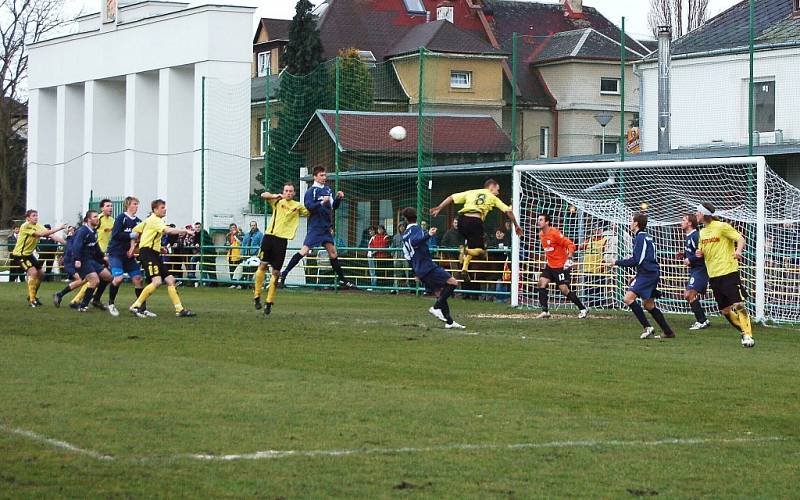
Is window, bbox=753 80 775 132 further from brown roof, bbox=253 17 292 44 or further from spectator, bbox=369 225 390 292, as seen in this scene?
brown roof, bbox=253 17 292 44

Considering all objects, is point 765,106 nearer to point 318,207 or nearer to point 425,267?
point 318,207

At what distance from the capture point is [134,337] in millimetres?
17016

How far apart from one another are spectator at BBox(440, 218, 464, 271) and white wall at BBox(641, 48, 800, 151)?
613 centimetres

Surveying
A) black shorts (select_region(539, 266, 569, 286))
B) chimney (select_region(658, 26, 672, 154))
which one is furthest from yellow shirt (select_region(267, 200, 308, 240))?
chimney (select_region(658, 26, 672, 154))

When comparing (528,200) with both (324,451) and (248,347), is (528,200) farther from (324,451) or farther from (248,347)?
(324,451)

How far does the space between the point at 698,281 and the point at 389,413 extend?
10.7 m

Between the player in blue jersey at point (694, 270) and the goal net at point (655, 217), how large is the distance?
139cm

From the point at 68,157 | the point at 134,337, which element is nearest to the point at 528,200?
the point at 134,337

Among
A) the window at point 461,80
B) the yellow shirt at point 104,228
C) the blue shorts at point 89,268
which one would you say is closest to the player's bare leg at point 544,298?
the blue shorts at point 89,268

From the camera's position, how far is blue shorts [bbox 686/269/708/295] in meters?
20.3

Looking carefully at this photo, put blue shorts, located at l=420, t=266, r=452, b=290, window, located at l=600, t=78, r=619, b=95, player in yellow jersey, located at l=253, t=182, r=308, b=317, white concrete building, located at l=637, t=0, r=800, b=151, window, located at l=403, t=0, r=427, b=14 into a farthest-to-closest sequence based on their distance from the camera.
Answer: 1. window, located at l=403, t=0, r=427, b=14
2. window, located at l=600, t=78, r=619, b=95
3. white concrete building, located at l=637, t=0, r=800, b=151
4. player in yellow jersey, located at l=253, t=182, r=308, b=317
5. blue shorts, located at l=420, t=266, r=452, b=290

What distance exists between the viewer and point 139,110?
49.8 m

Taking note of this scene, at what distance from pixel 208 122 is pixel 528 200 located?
1437cm

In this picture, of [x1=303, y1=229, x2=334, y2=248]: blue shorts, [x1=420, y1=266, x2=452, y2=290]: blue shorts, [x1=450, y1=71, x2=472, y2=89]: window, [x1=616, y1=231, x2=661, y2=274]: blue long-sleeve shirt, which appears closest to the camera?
[x1=616, y1=231, x2=661, y2=274]: blue long-sleeve shirt
